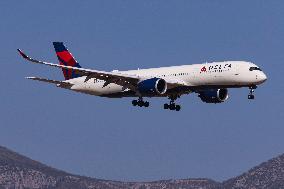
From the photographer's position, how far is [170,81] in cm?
11738

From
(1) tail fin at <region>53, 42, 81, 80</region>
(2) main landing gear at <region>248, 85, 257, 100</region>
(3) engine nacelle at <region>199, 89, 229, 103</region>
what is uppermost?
(1) tail fin at <region>53, 42, 81, 80</region>

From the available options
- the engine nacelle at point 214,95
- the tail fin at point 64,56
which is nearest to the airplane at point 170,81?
the engine nacelle at point 214,95

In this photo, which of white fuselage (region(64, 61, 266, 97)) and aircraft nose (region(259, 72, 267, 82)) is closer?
aircraft nose (region(259, 72, 267, 82))

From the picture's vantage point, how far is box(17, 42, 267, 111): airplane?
111 meters

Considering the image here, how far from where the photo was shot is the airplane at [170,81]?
111188 millimetres

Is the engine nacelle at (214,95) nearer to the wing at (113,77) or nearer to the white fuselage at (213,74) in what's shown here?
the white fuselage at (213,74)

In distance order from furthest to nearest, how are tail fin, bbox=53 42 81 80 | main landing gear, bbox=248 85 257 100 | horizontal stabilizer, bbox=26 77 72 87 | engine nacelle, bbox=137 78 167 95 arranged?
tail fin, bbox=53 42 81 80 < horizontal stabilizer, bbox=26 77 72 87 < engine nacelle, bbox=137 78 167 95 < main landing gear, bbox=248 85 257 100

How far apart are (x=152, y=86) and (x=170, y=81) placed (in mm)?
3699

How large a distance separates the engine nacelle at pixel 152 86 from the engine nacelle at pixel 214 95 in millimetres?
10399

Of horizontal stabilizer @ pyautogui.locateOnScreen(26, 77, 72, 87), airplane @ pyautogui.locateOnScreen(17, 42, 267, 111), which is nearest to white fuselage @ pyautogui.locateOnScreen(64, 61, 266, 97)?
airplane @ pyautogui.locateOnScreen(17, 42, 267, 111)

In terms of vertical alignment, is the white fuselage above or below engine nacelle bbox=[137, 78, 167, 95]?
above

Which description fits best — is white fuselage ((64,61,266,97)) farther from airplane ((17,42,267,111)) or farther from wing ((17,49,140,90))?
wing ((17,49,140,90))

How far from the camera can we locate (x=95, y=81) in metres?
129

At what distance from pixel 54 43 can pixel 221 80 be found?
142ft
